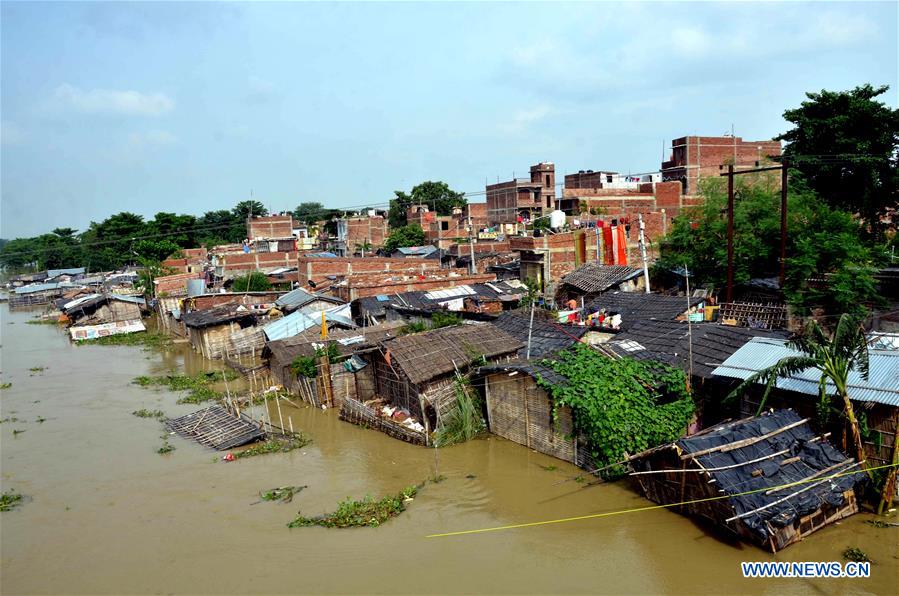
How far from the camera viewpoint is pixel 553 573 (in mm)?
7910

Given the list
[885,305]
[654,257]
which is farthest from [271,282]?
[885,305]

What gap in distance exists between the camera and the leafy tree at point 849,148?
21141 millimetres

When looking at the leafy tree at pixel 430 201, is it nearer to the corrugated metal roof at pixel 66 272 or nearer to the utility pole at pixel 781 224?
the corrugated metal roof at pixel 66 272

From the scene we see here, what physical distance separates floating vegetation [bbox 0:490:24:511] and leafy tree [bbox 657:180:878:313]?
17319mm

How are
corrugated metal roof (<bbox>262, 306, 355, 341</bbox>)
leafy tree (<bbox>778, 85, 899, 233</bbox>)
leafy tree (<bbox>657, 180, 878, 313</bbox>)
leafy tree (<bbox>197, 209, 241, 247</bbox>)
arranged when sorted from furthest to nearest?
leafy tree (<bbox>197, 209, 241, 247</bbox>) → leafy tree (<bbox>778, 85, 899, 233</bbox>) → corrugated metal roof (<bbox>262, 306, 355, 341</bbox>) → leafy tree (<bbox>657, 180, 878, 313</bbox>)

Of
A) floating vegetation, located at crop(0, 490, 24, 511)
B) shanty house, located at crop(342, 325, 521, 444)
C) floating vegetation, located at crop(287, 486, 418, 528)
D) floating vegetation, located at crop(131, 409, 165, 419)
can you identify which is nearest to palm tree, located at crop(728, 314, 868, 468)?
shanty house, located at crop(342, 325, 521, 444)

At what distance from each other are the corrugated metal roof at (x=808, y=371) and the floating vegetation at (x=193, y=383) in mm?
13732

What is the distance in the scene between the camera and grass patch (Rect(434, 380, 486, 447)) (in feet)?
40.1

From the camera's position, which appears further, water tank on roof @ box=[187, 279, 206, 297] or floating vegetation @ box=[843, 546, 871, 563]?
water tank on roof @ box=[187, 279, 206, 297]

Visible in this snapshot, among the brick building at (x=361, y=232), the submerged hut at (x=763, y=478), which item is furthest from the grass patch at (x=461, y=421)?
the brick building at (x=361, y=232)

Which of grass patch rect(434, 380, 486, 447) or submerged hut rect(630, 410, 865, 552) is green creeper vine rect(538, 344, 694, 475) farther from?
grass patch rect(434, 380, 486, 447)

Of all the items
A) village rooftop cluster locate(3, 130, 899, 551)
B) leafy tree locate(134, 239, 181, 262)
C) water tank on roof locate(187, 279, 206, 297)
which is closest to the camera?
village rooftop cluster locate(3, 130, 899, 551)

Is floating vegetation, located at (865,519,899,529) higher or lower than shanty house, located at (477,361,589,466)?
→ lower

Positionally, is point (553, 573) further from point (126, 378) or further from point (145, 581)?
point (126, 378)
